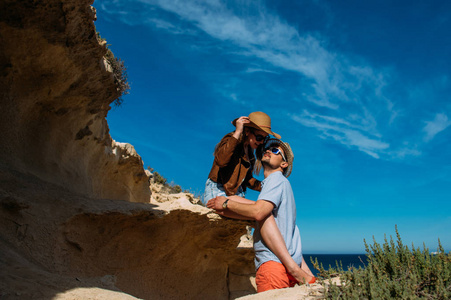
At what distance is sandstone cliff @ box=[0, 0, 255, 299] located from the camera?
4.06 m

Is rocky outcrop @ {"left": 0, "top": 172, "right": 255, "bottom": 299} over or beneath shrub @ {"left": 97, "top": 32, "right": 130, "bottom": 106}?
beneath

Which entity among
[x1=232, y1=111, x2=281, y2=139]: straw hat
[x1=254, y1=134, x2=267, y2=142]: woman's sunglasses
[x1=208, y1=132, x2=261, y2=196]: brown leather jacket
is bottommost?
[x1=208, y1=132, x2=261, y2=196]: brown leather jacket

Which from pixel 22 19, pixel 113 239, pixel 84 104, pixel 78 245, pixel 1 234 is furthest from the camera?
pixel 84 104

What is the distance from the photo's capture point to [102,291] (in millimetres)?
3455

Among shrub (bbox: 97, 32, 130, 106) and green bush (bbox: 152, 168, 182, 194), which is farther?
green bush (bbox: 152, 168, 182, 194)

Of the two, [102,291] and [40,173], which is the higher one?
[40,173]

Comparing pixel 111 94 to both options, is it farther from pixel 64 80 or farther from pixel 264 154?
pixel 264 154

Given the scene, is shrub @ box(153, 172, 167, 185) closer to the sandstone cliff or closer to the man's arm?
the sandstone cliff

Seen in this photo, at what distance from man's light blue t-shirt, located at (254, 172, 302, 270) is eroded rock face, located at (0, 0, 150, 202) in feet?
10.8

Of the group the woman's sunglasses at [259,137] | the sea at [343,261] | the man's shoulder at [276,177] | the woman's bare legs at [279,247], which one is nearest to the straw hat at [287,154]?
the woman's sunglasses at [259,137]

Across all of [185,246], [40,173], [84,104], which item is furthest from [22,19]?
[185,246]

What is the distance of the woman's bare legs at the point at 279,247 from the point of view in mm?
3691

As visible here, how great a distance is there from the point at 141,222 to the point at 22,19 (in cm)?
327

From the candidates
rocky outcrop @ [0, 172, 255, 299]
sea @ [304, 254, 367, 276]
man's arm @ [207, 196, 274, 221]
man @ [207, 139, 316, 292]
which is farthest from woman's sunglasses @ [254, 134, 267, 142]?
sea @ [304, 254, 367, 276]
